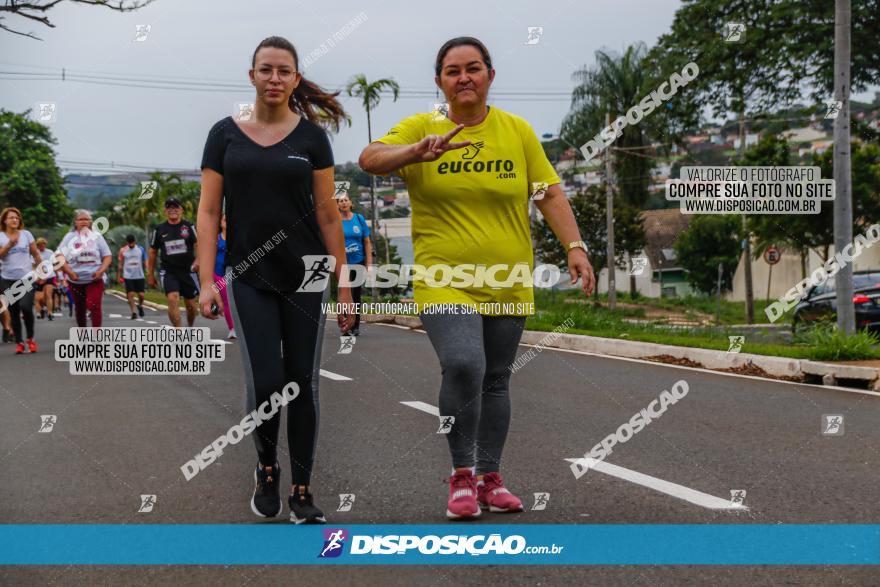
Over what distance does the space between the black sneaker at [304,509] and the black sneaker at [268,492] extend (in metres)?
0.09

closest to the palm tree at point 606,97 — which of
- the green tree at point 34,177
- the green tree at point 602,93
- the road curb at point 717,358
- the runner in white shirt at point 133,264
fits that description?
the green tree at point 602,93

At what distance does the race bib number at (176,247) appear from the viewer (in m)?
13.2

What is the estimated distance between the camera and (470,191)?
4.34m

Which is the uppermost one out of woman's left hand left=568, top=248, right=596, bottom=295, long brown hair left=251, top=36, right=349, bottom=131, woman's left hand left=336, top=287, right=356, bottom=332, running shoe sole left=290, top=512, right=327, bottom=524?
long brown hair left=251, top=36, right=349, bottom=131

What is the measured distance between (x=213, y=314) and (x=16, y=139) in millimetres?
43998

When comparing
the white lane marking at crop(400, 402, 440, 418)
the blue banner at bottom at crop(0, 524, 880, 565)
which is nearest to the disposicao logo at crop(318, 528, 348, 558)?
the blue banner at bottom at crop(0, 524, 880, 565)

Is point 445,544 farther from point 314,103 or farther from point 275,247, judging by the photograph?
point 314,103

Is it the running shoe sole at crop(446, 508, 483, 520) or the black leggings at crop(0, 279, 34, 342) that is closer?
the running shoe sole at crop(446, 508, 483, 520)

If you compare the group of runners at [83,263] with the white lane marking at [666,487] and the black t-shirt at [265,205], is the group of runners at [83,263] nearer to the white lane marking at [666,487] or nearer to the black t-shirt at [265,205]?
the white lane marking at [666,487]

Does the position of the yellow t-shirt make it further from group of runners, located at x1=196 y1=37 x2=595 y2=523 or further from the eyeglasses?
the eyeglasses

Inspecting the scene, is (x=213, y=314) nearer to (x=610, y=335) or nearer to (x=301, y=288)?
(x=301, y=288)

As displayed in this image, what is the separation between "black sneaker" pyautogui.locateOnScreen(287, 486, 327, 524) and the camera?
4.37m

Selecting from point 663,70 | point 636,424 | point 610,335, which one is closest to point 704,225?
point 663,70

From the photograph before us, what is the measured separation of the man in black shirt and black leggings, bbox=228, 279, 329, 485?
900cm
